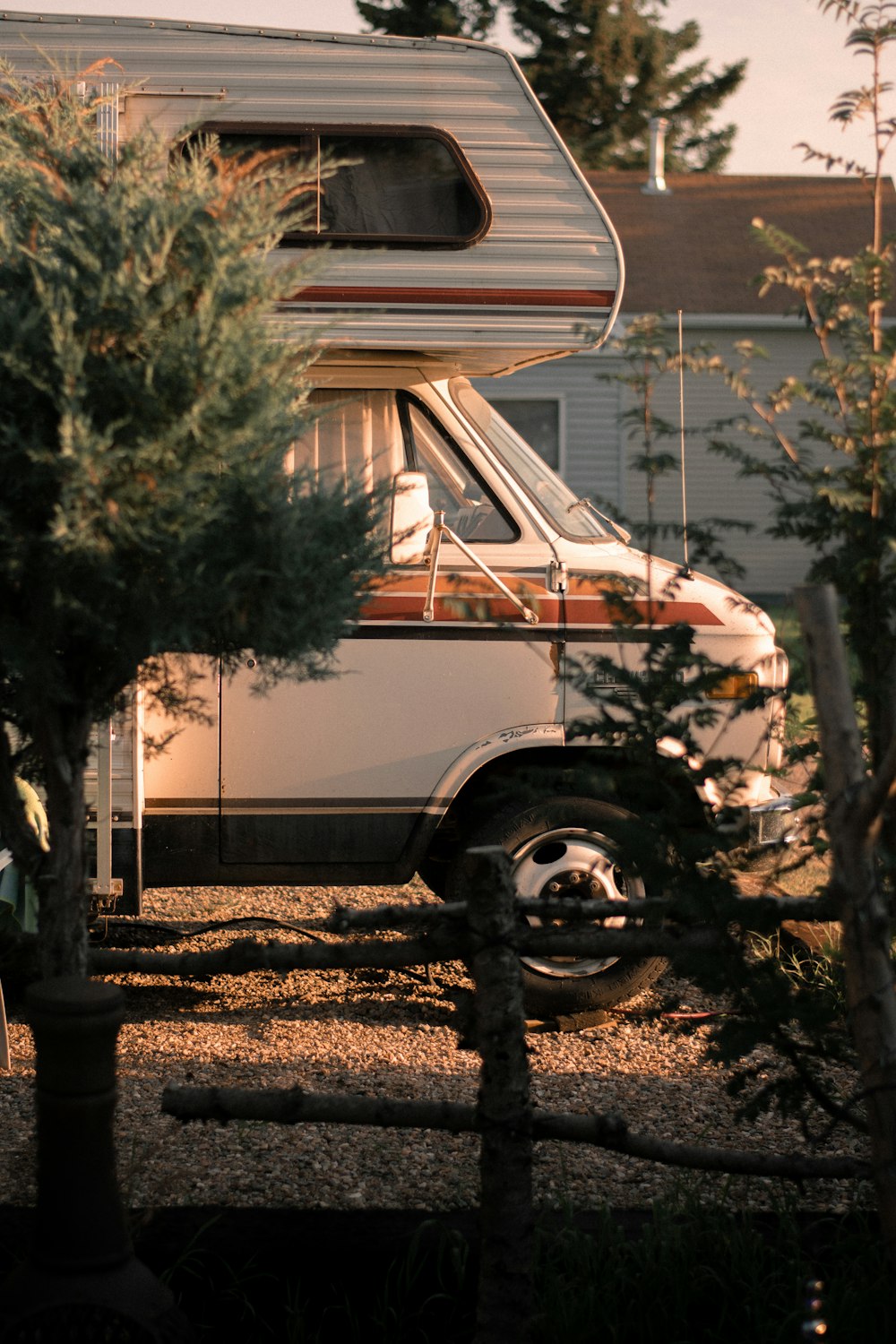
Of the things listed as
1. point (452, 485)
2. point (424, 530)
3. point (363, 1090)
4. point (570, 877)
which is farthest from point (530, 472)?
point (363, 1090)

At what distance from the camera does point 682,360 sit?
2.84m

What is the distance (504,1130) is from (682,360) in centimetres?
158

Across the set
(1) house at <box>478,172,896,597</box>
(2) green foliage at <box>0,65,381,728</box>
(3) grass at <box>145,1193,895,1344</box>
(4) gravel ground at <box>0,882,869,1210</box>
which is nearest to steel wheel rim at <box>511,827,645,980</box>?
(4) gravel ground at <box>0,882,869,1210</box>

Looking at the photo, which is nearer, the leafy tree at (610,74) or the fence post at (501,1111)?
the fence post at (501,1111)

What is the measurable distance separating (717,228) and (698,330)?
2664mm

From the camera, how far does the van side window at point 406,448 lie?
5.17m

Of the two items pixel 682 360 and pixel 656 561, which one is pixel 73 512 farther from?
pixel 656 561

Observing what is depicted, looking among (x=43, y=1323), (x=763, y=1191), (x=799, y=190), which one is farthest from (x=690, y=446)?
(x=43, y=1323)

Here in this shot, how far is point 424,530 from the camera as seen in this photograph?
4938 millimetres

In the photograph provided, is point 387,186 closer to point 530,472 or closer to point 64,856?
point 530,472

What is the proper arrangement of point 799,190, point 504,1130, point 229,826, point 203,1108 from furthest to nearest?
point 799,190 < point 229,826 < point 203,1108 < point 504,1130

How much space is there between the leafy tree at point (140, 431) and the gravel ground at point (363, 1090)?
1.42 m

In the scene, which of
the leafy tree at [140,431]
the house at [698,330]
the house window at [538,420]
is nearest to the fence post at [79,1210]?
the leafy tree at [140,431]

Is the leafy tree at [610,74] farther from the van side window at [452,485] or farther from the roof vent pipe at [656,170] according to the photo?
the van side window at [452,485]
